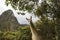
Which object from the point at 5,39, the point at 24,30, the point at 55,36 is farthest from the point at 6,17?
the point at 55,36

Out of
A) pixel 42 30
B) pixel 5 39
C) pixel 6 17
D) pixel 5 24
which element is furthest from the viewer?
pixel 6 17

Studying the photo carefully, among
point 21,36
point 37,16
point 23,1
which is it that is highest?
point 23,1

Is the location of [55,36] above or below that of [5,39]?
above

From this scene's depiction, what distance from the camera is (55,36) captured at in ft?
37.4

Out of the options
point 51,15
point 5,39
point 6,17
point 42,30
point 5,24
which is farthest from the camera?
point 6,17

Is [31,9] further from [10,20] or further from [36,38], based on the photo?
[10,20]

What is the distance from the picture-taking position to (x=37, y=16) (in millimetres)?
10742

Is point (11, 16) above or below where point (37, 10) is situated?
below

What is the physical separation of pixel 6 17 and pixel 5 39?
20.8m

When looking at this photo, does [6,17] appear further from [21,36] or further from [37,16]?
→ [37,16]

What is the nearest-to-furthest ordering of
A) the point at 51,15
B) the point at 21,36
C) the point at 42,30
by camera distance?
the point at 51,15
the point at 42,30
the point at 21,36

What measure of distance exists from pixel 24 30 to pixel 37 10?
6267 mm

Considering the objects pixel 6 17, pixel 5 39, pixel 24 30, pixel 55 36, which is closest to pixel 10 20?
pixel 6 17

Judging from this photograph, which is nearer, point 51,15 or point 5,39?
point 51,15
